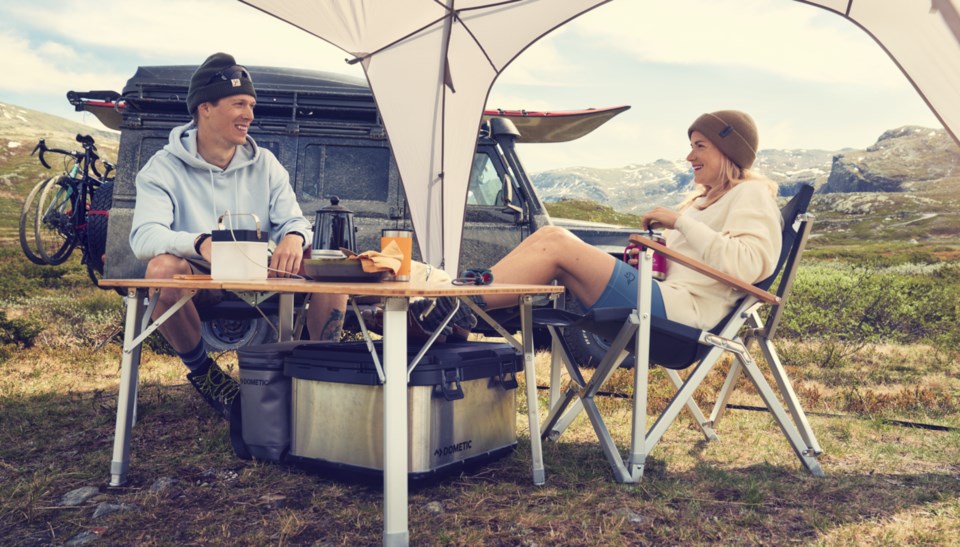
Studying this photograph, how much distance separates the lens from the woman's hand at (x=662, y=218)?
3217mm

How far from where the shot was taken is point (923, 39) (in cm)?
367

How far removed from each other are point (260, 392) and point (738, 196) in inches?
84.5

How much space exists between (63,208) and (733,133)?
710 cm

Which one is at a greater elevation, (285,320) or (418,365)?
(285,320)

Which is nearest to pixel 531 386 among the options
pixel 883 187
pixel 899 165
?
pixel 883 187

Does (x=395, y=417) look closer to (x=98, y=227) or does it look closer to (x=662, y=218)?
(x=662, y=218)

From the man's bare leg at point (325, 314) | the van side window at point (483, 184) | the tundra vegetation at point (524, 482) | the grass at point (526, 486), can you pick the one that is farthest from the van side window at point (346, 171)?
the man's bare leg at point (325, 314)

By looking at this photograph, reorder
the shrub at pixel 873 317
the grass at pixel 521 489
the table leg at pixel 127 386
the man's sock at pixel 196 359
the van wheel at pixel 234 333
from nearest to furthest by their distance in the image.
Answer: the grass at pixel 521 489, the table leg at pixel 127 386, the man's sock at pixel 196 359, the van wheel at pixel 234 333, the shrub at pixel 873 317

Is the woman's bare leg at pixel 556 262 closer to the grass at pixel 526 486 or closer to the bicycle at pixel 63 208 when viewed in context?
the grass at pixel 526 486

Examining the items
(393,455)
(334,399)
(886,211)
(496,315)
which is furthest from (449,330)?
(886,211)

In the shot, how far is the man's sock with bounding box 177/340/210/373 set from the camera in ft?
11.3

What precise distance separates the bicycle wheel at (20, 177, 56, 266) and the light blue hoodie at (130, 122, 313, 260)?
230 inches

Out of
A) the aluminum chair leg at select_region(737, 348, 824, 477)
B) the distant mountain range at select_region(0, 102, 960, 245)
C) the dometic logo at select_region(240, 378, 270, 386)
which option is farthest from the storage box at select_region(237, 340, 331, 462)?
the distant mountain range at select_region(0, 102, 960, 245)

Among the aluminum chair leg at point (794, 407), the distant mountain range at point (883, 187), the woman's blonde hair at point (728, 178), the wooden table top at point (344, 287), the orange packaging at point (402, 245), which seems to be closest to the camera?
the wooden table top at point (344, 287)
